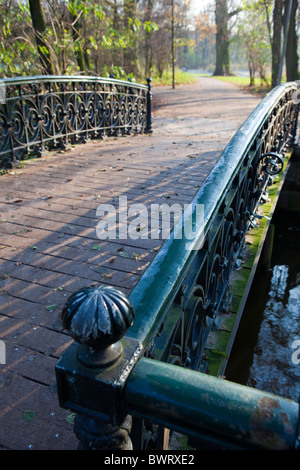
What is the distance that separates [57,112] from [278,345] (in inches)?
231

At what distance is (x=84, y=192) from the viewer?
212 inches

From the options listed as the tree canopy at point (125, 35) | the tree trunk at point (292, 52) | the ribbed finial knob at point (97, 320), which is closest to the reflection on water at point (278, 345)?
the ribbed finial knob at point (97, 320)

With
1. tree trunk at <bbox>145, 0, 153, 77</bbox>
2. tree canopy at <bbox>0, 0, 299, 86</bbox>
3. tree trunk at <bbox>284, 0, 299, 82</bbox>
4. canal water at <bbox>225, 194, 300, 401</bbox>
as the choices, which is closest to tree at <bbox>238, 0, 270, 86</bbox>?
tree canopy at <bbox>0, 0, 299, 86</bbox>

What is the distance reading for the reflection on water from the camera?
439 cm

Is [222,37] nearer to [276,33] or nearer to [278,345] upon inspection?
[276,33]

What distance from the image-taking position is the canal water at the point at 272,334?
176 inches

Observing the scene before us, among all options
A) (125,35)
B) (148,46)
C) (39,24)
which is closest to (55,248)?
(39,24)

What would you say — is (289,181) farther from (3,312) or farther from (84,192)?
(3,312)

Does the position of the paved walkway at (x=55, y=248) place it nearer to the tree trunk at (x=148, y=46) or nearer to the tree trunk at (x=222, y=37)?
the tree trunk at (x=148, y=46)

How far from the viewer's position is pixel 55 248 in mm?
3830

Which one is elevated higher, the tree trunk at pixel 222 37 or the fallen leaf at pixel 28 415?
the tree trunk at pixel 222 37

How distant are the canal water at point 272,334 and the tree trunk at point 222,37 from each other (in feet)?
129

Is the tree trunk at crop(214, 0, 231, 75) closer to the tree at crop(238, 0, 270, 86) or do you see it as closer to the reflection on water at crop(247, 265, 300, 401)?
the tree at crop(238, 0, 270, 86)
